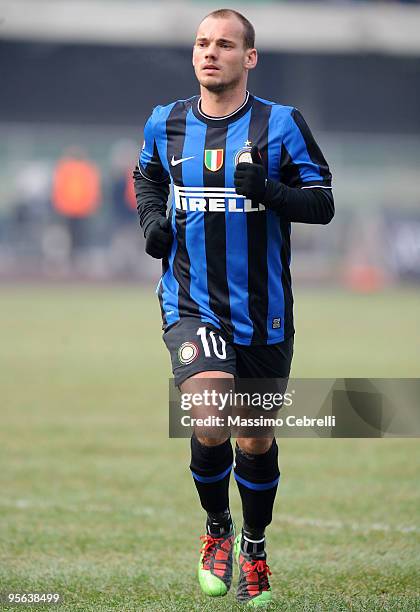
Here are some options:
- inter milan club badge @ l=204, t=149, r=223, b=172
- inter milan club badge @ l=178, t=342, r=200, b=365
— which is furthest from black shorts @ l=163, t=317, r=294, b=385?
inter milan club badge @ l=204, t=149, r=223, b=172

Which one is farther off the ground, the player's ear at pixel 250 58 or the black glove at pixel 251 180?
the player's ear at pixel 250 58

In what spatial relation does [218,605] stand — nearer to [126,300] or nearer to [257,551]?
[257,551]

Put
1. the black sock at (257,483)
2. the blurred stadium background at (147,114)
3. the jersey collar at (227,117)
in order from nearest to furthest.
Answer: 1. the jersey collar at (227,117)
2. the black sock at (257,483)
3. the blurred stadium background at (147,114)

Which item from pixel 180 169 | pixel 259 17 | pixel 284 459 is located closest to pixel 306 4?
pixel 259 17

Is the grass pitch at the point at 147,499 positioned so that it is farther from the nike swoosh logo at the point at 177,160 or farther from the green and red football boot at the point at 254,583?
the nike swoosh logo at the point at 177,160

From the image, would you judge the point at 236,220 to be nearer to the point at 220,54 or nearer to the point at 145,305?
the point at 220,54

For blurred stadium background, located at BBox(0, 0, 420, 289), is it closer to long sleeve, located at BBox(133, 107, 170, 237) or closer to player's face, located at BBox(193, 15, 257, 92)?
long sleeve, located at BBox(133, 107, 170, 237)

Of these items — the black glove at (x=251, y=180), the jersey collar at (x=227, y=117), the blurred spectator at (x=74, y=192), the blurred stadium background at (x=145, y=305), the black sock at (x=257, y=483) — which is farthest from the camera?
the blurred spectator at (x=74, y=192)

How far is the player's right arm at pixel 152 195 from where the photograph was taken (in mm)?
4828

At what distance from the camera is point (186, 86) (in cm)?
3148

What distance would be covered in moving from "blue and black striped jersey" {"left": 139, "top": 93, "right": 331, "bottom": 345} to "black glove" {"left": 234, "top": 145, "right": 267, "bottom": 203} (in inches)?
4.8

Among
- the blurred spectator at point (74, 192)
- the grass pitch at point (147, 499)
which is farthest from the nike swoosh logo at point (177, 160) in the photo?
the blurred spectator at point (74, 192)

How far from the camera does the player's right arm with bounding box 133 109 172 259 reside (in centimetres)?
483

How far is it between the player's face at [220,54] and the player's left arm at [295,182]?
28cm
